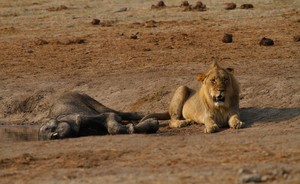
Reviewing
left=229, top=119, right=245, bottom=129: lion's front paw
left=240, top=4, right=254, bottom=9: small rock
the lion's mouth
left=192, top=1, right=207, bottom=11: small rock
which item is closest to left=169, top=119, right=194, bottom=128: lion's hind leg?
the lion's mouth

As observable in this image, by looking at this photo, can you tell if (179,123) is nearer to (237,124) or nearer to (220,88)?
(220,88)

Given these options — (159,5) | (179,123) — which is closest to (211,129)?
(179,123)

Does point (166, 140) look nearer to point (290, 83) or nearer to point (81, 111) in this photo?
point (81, 111)

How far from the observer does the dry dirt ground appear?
Answer: 9117 mm

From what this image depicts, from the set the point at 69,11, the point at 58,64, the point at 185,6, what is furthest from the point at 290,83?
the point at 69,11

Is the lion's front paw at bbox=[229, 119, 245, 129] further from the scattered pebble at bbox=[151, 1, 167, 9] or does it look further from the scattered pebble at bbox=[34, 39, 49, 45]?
the scattered pebble at bbox=[151, 1, 167, 9]

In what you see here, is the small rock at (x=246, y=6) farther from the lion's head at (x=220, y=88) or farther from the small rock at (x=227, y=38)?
the lion's head at (x=220, y=88)

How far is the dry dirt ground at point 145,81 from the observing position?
9.12m

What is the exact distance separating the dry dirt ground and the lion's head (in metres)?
0.42

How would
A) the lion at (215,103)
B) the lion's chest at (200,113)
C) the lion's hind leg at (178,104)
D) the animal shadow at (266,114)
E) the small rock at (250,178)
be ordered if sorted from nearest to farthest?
the small rock at (250,178)
the lion at (215,103)
the lion's chest at (200,113)
the animal shadow at (266,114)
the lion's hind leg at (178,104)

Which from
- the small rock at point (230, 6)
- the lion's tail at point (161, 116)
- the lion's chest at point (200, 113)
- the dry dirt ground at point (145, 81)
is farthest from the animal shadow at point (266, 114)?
the small rock at point (230, 6)

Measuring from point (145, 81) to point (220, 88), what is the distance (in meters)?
3.51

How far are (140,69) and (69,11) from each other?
8.92 m

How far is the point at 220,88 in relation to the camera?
11.7 m
